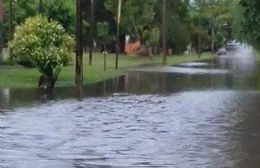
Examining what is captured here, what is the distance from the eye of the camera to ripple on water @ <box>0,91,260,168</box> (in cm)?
1169

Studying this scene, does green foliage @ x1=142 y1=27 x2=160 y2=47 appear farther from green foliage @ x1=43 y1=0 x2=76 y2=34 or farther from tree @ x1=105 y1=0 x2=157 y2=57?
green foliage @ x1=43 y1=0 x2=76 y2=34

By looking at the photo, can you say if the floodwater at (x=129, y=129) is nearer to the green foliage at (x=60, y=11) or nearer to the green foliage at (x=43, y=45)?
the green foliage at (x=43, y=45)

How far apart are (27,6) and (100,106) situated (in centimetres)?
3777

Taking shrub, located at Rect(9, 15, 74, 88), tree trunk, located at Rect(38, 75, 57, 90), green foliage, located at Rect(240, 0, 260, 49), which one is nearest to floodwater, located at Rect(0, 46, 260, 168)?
tree trunk, located at Rect(38, 75, 57, 90)

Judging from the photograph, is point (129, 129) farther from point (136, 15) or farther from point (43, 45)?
point (136, 15)

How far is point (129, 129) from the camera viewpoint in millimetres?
15602

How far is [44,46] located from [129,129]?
1197cm

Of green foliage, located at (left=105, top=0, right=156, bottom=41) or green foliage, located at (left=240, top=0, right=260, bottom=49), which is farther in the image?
green foliage, located at (left=105, top=0, right=156, bottom=41)

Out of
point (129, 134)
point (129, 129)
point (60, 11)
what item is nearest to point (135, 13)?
point (60, 11)

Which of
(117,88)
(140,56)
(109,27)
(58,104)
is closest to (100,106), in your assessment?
(58,104)

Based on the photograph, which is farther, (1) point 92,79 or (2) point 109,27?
(2) point 109,27

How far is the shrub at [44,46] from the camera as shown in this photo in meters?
26.6

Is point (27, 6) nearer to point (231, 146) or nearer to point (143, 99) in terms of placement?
point (143, 99)

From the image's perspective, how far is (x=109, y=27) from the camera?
78.6 m
